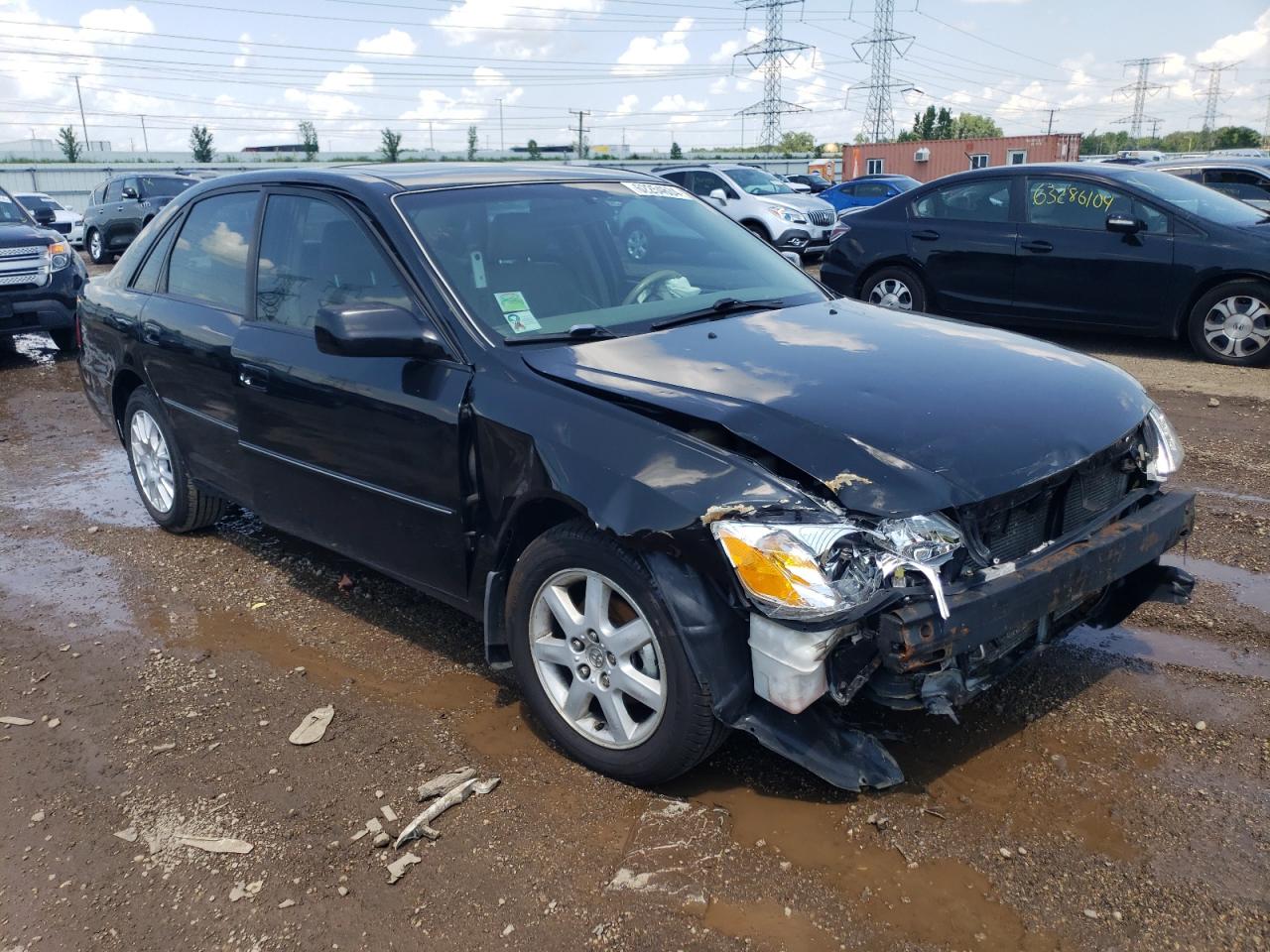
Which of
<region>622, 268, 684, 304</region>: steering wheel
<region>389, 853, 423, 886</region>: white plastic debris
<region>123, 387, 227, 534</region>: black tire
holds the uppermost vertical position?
<region>622, 268, 684, 304</region>: steering wheel

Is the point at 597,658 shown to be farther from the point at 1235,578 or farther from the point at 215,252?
the point at 1235,578

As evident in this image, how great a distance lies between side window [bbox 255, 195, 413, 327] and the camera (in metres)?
3.75

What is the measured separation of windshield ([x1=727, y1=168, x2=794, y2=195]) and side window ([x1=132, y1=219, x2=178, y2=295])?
16454mm

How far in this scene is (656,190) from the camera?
15.1ft

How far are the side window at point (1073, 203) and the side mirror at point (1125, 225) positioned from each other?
97mm

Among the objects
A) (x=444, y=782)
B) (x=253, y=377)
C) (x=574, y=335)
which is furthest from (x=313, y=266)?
(x=444, y=782)

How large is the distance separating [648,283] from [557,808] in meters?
1.99

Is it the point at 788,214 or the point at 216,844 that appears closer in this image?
the point at 216,844

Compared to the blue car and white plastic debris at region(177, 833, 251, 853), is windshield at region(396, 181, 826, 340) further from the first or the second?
the blue car

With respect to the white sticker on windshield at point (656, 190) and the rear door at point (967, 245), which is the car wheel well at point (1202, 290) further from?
the white sticker on windshield at point (656, 190)

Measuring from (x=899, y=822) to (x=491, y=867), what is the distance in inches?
44.6

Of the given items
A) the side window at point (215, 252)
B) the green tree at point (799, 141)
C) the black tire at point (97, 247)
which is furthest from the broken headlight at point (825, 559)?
the green tree at point (799, 141)

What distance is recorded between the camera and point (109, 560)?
5266 millimetres

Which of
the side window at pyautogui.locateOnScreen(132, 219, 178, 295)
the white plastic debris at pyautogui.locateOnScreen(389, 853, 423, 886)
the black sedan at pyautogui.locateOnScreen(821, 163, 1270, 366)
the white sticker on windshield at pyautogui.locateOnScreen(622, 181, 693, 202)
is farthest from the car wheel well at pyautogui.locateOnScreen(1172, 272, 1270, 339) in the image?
the white plastic debris at pyautogui.locateOnScreen(389, 853, 423, 886)
